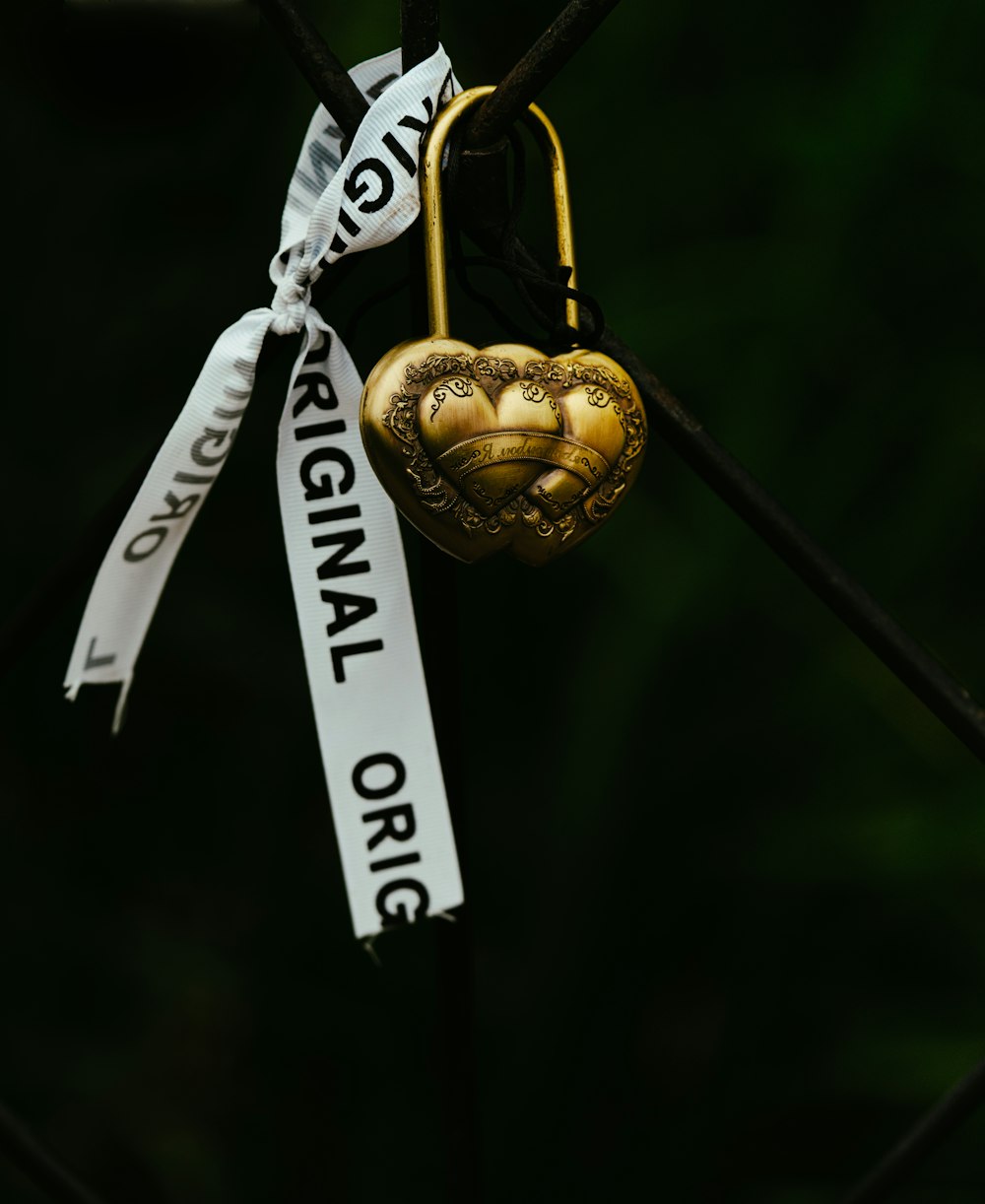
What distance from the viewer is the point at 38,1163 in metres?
0.45

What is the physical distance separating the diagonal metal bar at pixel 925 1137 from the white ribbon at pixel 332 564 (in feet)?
0.62

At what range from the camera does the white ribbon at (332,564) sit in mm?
365

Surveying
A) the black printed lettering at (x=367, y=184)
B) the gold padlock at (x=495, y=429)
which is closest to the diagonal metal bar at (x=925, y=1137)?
the gold padlock at (x=495, y=429)

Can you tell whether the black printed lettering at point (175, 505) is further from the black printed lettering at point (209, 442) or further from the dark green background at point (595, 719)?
the dark green background at point (595, 719)

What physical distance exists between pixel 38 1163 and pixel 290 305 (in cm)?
33

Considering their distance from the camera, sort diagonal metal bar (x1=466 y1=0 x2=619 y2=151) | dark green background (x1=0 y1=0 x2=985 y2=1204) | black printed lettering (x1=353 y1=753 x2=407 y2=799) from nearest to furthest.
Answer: diagonal metal bar (x1=466 y1=0 x2=619 y2=151) → black printed lettering (x1=353 y1=753 x2=407 y2=799) → dark green background (x1=0 y1=0 x2=985 y2=1204)

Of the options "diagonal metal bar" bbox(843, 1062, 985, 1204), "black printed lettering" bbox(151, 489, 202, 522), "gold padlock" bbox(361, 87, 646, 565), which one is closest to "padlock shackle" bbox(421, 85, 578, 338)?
"gold padlock" bbox(361, 87, 646, 565)

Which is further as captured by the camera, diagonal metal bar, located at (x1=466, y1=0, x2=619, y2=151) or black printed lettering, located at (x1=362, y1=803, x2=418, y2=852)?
black printed lettering, located at (x1=362, y1=803, x2=418, y2=852)

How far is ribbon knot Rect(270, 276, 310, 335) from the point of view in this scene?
36cm

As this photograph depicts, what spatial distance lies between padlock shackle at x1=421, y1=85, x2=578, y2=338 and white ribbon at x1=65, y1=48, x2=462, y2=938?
0.04ft

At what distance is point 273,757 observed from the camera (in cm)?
80

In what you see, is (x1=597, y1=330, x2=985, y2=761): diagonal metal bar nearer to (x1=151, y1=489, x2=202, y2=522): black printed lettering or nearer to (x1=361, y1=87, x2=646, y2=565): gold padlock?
(x1=361, y1=87, x2=646, y2=565): gold padlock

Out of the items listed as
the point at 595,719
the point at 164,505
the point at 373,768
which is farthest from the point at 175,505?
the point at 595,719

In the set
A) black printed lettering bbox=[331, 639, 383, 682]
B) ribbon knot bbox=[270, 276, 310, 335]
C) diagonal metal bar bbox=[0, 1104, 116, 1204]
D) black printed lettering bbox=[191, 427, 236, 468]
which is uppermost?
ribbon knot bbox=[270, 276, 310, 335]
